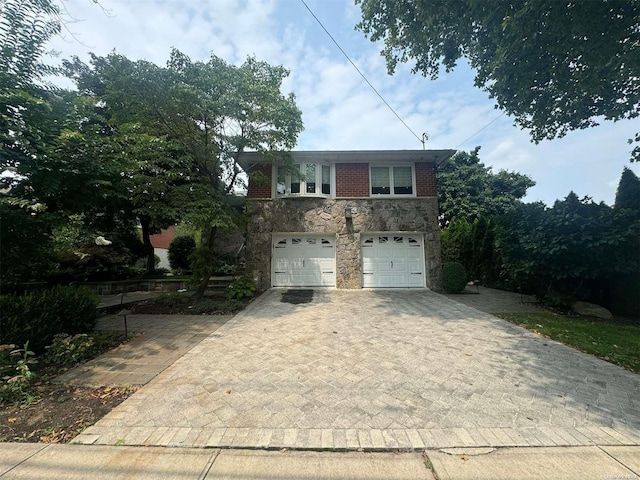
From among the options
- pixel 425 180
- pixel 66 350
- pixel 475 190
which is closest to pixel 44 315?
pixel 66 350

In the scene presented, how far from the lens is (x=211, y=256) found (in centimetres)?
785

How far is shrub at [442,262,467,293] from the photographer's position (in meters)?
8.80

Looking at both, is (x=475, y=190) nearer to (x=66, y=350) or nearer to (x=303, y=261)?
(x=303, y=261)

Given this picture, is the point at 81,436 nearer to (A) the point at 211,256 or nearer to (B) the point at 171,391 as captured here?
(B) the point at 171,391

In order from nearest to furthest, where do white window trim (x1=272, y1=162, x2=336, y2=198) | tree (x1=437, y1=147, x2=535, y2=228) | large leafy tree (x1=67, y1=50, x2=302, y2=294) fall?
1. large leafy tree (x1=67, y1=50, x2=302, y2=294)
2. white window trim (x1=272, y1=162, x2=336, y2=198)
3. tree (x1=437, y1=147, x2=535, y2=228)

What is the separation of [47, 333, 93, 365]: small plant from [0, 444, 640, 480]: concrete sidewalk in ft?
6.18

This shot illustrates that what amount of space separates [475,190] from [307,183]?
43.6ft

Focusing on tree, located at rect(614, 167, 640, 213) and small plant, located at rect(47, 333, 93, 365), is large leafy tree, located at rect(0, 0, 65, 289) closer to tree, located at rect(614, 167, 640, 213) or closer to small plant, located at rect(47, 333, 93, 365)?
small plant, located at rect(47, 333, 93, 365)

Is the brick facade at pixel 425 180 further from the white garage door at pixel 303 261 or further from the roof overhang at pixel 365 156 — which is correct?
the white garage door at pixel 303 261

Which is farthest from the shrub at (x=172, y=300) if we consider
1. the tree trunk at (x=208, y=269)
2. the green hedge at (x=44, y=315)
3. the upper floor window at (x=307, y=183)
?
the upper floor window at (x=307, y=183)

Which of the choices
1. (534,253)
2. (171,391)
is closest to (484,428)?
(171,391)

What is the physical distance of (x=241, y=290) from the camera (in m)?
8.07

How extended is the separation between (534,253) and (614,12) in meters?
4.85

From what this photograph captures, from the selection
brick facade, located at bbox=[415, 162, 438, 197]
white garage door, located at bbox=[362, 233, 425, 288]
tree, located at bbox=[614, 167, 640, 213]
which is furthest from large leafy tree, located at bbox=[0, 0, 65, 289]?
tree, located at bbox=[614, 167, 640, 213]
